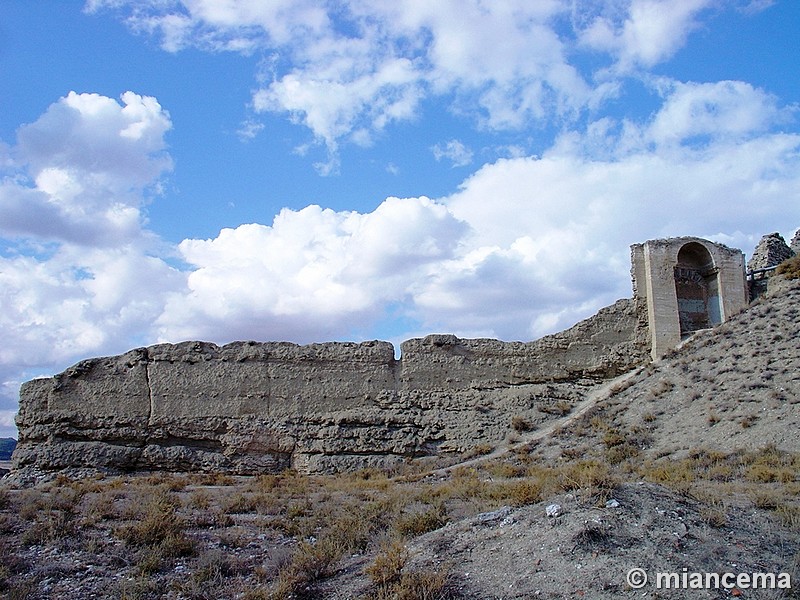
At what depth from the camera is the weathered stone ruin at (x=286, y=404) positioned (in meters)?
18.0

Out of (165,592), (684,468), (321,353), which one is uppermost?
(321,353)

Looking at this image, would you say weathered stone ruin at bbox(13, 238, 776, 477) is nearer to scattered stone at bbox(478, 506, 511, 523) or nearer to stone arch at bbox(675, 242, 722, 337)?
stone arch at bbox(675, 242, 722, 337)

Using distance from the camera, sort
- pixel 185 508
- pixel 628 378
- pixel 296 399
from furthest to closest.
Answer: pixel 628 378 < pixel 296 399 < pixel 185 508

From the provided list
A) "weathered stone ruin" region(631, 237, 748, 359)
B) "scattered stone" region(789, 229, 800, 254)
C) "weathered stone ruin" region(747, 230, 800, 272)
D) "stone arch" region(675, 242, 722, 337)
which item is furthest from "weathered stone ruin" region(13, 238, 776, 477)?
"scattered stone" region(789, 229, 800, 254)

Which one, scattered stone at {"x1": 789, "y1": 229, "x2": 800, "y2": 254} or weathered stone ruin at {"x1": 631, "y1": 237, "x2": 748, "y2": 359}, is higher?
scattered stone at {"x1": 789, "y1": 229, "x2": 800, "y2": 254}

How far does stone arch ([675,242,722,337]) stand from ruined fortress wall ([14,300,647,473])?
6976 mm

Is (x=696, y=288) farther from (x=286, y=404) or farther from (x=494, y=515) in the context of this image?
(x=494, y=515)

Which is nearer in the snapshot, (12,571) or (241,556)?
(12,571)

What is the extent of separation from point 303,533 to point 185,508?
2977mm

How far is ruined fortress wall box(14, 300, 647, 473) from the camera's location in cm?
1800

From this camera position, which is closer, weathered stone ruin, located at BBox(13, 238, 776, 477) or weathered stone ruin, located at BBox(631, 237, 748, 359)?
weathered stone ruin, located at BBox(13, 238, 776, 477)

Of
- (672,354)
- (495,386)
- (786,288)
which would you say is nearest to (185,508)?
(495,386)

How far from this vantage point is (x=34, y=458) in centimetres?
1756

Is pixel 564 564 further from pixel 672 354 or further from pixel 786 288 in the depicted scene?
pixel 786 288
